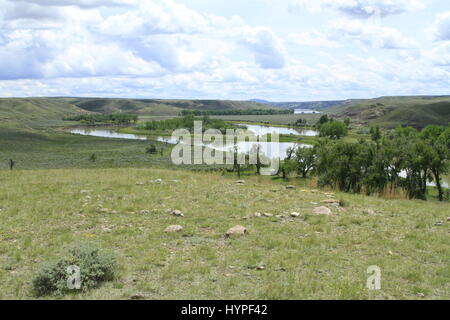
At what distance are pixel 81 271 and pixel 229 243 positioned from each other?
396 cm

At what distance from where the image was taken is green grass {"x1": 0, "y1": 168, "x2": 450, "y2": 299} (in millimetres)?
7070

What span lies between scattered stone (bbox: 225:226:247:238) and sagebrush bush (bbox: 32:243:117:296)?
358cm

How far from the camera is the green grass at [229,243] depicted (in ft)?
23.2

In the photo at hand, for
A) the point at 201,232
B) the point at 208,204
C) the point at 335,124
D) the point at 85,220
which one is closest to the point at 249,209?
the point at 208,204

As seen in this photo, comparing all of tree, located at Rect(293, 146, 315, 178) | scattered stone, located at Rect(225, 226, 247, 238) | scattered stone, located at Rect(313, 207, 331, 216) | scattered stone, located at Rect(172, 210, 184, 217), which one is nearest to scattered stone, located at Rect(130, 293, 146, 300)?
scattered stone, located at Rect(225, 226, 247, 238)

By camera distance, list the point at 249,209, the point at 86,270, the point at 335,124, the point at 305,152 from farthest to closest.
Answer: the point at 335,124 → the point at 305,152 → the point at 249,209 → the point at 86,270

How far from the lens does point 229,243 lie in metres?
9.83

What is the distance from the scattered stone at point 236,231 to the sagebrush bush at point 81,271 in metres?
3.58

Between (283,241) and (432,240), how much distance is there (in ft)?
13.9

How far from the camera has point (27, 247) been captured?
9617mm

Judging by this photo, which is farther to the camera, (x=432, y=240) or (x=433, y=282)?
(x=432, y=240)

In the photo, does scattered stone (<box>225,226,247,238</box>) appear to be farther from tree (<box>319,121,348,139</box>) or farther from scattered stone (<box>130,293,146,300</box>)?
tree (<box>319,121,348,139</box>)
